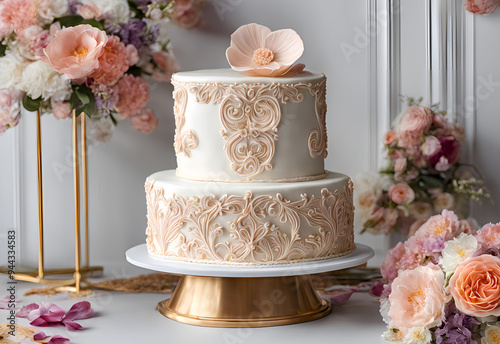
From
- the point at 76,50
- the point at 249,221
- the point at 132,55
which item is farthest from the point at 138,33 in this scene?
the point at 249,221

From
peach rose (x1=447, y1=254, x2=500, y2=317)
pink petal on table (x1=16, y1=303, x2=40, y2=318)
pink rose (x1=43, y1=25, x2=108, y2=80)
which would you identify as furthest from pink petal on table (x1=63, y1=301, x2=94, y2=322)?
peach rose (x1=447, y1=254, x2=500, y2=317)

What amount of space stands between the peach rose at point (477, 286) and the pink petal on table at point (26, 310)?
1819 millimetres

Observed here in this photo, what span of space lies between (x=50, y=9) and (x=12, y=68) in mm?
320

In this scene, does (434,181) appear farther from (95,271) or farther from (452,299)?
(95,271)

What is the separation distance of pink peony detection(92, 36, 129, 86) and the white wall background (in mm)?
603

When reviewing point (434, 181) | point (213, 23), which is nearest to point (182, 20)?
point (213, 23)

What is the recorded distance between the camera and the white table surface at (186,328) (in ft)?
10.8

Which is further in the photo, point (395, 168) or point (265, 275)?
point (395, 168)

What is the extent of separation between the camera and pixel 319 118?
3.45 m

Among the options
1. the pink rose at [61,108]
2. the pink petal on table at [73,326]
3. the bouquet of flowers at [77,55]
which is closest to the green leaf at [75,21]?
the bouquet of flowers at [77,55]

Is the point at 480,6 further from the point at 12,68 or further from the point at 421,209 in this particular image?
the point at 12,68

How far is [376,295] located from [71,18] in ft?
6.47

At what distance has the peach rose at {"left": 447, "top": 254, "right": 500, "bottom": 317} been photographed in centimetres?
292

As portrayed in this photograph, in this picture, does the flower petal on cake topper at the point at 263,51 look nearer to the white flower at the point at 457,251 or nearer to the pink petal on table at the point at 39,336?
the white flower at the point at 457,251
